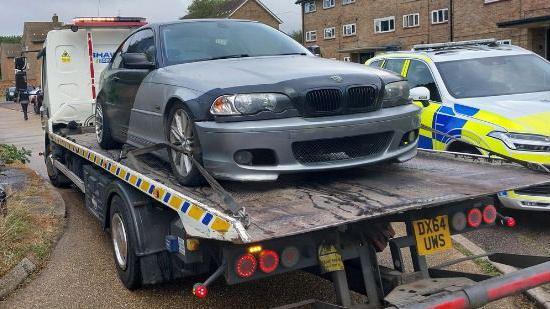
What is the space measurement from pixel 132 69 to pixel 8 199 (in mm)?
3295

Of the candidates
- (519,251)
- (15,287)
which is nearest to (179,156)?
(15,287)

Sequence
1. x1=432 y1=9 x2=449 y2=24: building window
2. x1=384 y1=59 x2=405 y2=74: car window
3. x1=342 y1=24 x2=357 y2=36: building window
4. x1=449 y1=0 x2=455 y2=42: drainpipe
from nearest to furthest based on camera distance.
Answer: x1=384 y1=59 x2=405 y2=74: car window → x1=449 y1=0 x2=455 y2=42: drainpipe → x1=432 y1=9 x2=449 y2=24: building window → x1=342 y1=24 x2=357 y2=36: building window

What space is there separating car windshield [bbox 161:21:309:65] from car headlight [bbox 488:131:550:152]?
2.17 metres

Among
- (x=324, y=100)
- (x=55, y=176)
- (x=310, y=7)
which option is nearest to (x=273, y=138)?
(x=324, y=100)

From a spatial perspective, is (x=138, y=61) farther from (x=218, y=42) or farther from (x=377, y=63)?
(x=377, y=63)

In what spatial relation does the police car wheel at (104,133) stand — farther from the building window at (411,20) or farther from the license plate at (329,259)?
the building window at (411,20)

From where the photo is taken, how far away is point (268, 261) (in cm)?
319

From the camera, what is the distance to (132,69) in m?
5.51

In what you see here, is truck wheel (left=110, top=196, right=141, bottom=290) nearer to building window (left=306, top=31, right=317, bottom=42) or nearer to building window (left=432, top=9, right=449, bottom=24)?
building window (left=432, top=9, right=449, bottom=24)

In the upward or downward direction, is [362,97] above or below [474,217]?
above

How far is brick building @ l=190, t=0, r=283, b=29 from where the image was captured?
61062 millimetres

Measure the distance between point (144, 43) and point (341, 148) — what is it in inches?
97.3

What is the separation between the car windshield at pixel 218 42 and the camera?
199 inches

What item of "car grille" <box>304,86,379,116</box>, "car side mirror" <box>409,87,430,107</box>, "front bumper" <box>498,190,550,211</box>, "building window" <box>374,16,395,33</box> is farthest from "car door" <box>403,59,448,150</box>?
"building window" <box>374,16,395,33</box>
